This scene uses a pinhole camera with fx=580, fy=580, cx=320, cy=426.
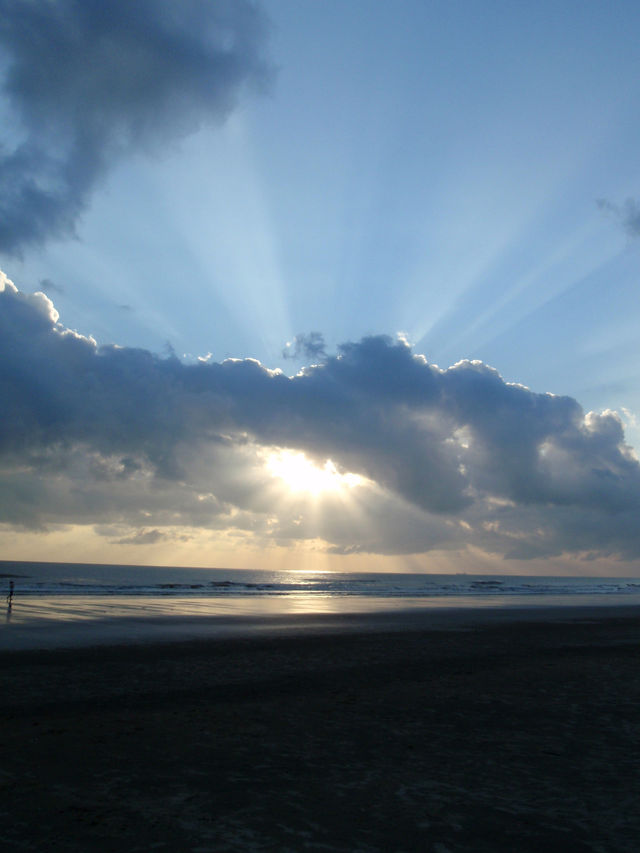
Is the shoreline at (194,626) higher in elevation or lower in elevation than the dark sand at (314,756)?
lower

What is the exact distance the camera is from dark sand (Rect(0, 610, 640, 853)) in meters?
6.36

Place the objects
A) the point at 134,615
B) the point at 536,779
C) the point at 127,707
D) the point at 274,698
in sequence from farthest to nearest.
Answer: the point at 134,615
the point at 274,698
the point at 127,707
the point at 536,779

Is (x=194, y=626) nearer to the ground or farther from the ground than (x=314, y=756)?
nearer to the ground

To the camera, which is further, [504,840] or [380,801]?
[380,801]

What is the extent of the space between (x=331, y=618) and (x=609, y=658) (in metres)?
18.3

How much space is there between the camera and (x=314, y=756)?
9086mm

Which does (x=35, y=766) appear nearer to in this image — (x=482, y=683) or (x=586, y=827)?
(x=586, y=827)

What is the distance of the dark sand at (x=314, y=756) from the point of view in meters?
6.36

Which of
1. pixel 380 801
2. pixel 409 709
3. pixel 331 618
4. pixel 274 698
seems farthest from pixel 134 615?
pixel 380 801

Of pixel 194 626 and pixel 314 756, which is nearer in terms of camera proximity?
pixel 314 756

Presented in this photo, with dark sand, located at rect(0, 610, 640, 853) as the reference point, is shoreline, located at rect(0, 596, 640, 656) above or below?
below

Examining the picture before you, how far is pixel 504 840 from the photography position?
6.26 metres

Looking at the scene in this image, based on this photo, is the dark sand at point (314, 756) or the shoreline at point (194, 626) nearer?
the dark sand at point (314, 756)

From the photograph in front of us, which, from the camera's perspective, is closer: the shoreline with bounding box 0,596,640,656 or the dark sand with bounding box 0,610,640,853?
the dark sand with bounding box 0,610,640,853
